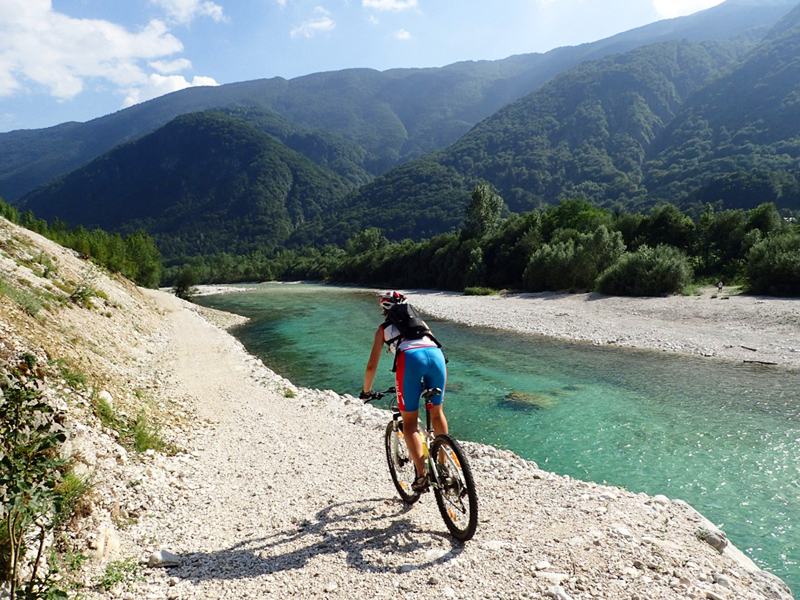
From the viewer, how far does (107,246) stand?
140 ft

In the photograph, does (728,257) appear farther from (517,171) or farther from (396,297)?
(517,171)

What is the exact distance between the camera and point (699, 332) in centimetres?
2022

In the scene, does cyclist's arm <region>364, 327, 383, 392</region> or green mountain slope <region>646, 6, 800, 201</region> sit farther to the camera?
green mountain slope <region>646, 6, 800, 201</region>

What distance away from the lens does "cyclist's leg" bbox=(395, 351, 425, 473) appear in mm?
4777

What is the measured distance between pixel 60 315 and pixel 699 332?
82.8 ft

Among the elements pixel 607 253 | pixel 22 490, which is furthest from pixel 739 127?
pixel 22 490

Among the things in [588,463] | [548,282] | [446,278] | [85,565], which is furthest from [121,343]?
[446,278]

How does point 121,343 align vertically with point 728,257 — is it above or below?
above

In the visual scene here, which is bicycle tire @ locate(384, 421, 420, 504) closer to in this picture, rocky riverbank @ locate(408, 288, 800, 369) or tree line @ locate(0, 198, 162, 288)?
rocky riverbank @ locate(408, 288, 800, 369)

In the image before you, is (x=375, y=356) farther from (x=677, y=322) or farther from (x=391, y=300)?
(x=677, y=322)

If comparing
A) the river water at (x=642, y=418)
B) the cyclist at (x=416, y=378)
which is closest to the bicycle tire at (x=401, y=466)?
the cyclist at (x=416, y=378)

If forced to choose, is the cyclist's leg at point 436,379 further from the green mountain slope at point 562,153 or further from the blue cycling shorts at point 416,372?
the green mountain slope at point 562,153

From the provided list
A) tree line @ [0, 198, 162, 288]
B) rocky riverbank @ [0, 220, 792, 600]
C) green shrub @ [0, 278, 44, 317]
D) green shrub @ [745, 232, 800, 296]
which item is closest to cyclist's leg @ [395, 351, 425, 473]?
rocky riverbank @ [0, 220, 792, 600]

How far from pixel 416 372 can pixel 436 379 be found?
0.25 metres
